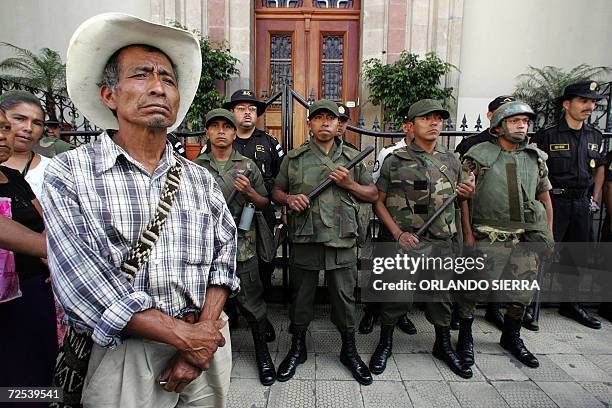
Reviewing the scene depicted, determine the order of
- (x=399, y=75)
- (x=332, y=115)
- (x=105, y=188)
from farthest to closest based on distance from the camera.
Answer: (x=399, y=75) < (x=332, y=115) < (x=105, y=188)

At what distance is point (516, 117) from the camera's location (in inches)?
121

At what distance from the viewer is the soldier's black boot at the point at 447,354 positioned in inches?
118

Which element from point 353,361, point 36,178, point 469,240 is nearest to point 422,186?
point 469,240

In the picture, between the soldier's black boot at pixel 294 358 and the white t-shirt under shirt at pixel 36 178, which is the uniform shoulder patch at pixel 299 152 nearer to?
the soldier's black boot at pixel 294 358

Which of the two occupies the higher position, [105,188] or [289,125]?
[289,125]

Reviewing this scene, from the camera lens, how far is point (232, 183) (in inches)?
118

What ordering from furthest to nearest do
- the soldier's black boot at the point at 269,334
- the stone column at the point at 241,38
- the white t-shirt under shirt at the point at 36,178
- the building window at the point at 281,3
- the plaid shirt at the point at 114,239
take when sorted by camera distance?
the building window at the point at 281,3, the stone column at the point at 241,38, the soldier's black boot at the point at 269,334, the white t-shirt under shirt at the point at 36,178, the plaid shirt at the point at 114,239

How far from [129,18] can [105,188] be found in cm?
62

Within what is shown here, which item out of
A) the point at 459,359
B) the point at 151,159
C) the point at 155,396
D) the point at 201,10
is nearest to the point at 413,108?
the point at 459,359

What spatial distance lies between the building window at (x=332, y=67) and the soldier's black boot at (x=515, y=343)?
5784mm

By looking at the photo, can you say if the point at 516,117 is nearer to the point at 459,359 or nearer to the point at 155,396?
the point at 459,359

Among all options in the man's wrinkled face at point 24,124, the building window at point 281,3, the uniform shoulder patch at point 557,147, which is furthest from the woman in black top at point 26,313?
the building window at point 281,3

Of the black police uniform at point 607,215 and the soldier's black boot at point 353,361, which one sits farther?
the black police uniform at point 607,215

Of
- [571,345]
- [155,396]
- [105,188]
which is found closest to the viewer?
[105,188]
